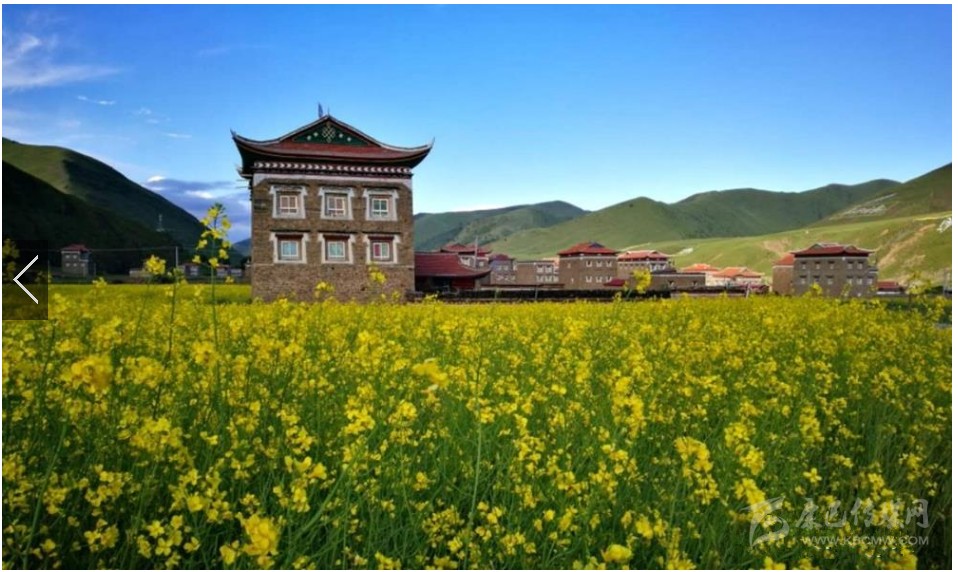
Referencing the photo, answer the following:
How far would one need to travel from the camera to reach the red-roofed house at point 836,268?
56.0m

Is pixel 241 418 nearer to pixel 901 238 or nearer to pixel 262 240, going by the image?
pixel 262 240

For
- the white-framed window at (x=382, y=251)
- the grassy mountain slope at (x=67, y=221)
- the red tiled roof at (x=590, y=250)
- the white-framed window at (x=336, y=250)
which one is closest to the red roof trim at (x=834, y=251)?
the red tiled roof at (x=590, y=250)

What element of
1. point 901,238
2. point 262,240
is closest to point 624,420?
point 262,240

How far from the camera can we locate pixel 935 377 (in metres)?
6.03

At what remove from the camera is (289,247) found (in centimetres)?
2642

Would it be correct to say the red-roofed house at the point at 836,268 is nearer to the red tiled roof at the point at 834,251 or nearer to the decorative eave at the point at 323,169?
the red tiled roof at the point at 834,251

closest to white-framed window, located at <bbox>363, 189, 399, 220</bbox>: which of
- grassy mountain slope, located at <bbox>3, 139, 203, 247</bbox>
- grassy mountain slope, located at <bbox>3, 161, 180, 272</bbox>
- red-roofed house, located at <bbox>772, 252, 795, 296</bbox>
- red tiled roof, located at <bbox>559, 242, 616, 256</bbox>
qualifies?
red tiled roof, located at <bbox>559, 242, 616, 256</bbox>

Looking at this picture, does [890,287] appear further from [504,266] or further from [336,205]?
[336,205]

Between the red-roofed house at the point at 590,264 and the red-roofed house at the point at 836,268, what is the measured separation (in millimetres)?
26815

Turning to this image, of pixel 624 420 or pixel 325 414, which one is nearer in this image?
pixel 624 420

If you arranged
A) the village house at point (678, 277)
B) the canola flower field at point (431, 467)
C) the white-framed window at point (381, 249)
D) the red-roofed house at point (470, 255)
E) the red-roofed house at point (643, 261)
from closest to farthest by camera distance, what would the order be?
the canola flower field at point (431, 467), the white-framed window at point (381, 249), the red-roofed house at point (470, 255), the village house at point (678, 277), the red-roofed house at point (643, 261)

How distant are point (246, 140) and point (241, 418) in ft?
80.4

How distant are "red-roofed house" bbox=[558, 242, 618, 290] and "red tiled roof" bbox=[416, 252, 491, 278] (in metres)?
9.07

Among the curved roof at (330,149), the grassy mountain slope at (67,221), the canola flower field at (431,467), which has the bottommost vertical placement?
the canola flower field at (431,467)
